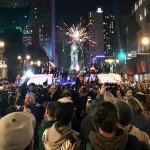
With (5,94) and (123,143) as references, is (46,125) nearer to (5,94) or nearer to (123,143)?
(123,143)

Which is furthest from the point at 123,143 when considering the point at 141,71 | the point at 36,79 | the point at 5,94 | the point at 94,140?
the point at 141,71

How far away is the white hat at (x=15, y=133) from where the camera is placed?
10.6 feet

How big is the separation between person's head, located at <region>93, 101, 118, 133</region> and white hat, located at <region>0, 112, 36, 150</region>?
0.97 metres

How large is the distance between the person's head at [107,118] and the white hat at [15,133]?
970 mm

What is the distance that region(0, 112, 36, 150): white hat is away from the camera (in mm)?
3238

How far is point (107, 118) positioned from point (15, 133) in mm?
1201

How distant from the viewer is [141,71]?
81312 mm

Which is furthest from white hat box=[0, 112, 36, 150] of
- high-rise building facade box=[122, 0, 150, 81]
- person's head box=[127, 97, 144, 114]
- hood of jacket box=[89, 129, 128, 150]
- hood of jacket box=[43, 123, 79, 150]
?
high-rise building facade box=[122, 0, 150, 81]

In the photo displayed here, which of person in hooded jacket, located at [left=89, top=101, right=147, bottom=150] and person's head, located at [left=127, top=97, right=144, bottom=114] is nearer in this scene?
person in hooded jacket, located at [left=89, top=101, right=147, bottom=150]

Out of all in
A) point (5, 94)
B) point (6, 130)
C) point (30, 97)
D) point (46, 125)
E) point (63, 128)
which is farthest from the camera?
point (5, 94)

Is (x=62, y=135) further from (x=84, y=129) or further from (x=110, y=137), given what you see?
(x=84, y=129)

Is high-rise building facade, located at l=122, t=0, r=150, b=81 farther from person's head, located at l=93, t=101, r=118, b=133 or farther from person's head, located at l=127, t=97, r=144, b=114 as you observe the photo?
person's head, located at l=93, t=101, r=118, b=133

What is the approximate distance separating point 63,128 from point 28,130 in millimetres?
1700

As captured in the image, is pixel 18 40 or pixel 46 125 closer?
pixel 46 125
